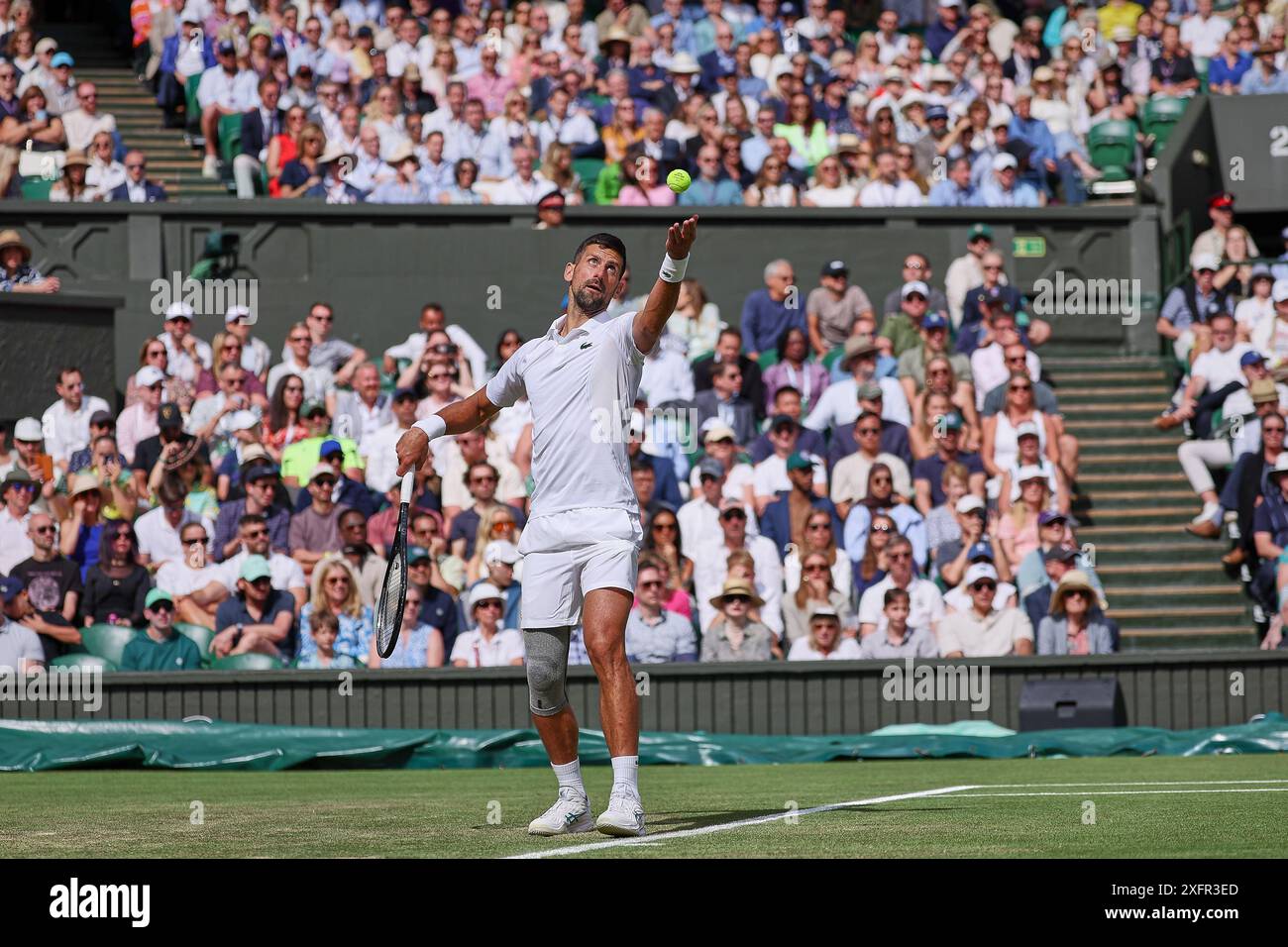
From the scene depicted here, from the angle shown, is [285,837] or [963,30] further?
[963,30]

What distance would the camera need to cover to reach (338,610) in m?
15.8

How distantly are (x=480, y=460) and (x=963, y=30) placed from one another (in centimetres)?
973

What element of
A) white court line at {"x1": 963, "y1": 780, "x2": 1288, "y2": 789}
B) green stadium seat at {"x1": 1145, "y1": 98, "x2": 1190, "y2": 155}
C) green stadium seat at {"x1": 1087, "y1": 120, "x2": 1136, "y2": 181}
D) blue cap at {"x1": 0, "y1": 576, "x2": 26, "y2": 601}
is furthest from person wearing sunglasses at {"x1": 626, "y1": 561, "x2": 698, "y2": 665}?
green stadium seat at {"x1": 1145, "y1": 98, "x2": 1190, "y2": 155}

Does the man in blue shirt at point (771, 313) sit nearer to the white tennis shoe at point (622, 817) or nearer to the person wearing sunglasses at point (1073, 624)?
the person wearing sunglasses at point (1073, 624)

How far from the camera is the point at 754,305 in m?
19.9

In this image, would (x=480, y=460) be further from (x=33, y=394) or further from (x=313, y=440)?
(x=33, y=394)

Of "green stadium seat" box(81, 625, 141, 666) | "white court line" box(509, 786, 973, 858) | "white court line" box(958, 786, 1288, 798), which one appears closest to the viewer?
"white court line" box(509, 786, 973, 858)

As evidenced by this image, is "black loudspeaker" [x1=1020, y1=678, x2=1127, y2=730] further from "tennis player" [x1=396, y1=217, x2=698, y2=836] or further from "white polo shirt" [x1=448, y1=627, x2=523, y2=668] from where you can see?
"tennis player" [x1=396, y1=217, x2=698, y2=836]

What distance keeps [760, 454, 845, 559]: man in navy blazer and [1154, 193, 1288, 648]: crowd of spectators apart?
3.41m

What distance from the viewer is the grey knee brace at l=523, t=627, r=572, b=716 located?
26.2 feet

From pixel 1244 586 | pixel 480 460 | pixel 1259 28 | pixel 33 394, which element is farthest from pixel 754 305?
pixel 1259 28

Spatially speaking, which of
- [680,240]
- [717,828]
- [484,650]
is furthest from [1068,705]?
[680,240]

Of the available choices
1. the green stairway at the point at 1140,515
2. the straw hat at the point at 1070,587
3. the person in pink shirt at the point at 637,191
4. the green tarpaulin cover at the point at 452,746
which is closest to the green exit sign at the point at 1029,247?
the green stairway at the point at 1140,515

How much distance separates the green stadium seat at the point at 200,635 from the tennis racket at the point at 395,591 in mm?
7633
